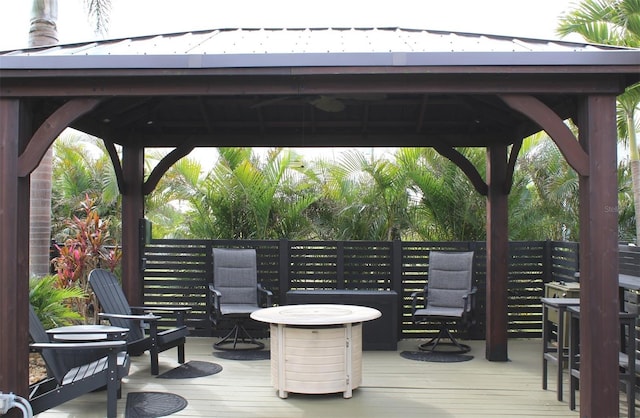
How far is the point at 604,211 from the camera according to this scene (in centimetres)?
421

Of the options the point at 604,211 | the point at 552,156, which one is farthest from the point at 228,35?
the point at 552,156

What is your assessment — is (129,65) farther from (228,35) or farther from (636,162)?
(636,162)

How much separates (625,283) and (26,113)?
4904 mm

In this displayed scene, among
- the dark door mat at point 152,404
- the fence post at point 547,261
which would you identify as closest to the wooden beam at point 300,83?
the dark door mat at point 152,404

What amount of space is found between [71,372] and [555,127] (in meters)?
3.92

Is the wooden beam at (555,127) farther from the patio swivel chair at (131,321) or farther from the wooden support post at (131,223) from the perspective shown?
the wooden support post at (131,223)

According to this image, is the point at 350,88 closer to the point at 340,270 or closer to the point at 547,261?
the point at 340,270

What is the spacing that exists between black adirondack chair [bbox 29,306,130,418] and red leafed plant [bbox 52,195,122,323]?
3.77 meters

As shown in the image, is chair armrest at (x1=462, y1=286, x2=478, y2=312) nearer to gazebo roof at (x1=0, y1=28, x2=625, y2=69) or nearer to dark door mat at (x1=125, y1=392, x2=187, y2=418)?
gazebo roof at (x1=0, y1=28, x2=625, y2=69)

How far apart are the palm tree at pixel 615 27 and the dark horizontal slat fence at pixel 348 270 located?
209cm

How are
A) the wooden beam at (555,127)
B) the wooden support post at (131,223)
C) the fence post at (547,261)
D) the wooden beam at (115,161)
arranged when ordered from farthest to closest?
the fence post at (547,261) → the wooden support post at (131,223) → the wooden beam at (115,161) → the wooden beam at (555,127)

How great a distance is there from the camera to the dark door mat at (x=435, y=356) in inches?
280

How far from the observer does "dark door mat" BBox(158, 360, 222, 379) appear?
6205 millimetres

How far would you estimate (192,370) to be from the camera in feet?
21.2
